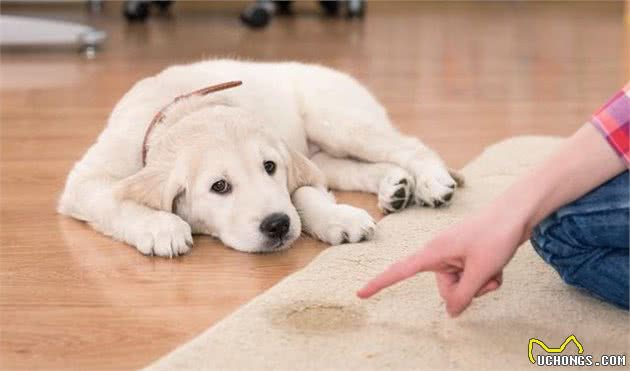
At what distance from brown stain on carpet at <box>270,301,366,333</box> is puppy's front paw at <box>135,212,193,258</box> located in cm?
34

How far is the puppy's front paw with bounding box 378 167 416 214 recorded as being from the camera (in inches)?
82.4

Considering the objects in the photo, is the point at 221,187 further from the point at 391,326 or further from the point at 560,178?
the point at 560,178

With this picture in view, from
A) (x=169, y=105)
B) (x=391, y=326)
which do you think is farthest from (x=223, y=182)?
(x=391, y=326)

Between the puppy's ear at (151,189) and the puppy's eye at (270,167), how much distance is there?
0.15 m

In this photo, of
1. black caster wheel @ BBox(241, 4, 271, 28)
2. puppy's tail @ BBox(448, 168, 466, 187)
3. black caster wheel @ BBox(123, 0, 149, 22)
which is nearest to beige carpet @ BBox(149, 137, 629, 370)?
puppy's tail @ BBox(448, 168, 466, 187)

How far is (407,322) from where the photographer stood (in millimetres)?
1546

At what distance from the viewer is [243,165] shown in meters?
1.91

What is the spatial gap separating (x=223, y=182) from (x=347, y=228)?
0.24 meters

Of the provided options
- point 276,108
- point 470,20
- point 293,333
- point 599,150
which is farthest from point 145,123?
Answer: point 470,20

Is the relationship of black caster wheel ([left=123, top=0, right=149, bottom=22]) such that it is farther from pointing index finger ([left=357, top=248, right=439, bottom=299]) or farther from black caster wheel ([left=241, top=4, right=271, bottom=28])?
pointing index finger ([left=357, top=248, right=439, bottom=299])

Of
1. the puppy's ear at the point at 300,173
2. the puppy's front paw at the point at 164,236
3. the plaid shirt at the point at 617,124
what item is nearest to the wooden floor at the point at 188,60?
the puppy's front paw at the point at 164,236

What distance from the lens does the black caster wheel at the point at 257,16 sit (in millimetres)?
4691

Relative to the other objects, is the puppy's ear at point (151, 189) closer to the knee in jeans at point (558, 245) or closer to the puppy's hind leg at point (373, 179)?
the puppy's hind leg at point (373, 179)

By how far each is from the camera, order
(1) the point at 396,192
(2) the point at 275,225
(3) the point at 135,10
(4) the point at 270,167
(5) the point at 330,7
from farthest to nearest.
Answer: (5) the point at 330,7
(3) the point at 135,10
(1) the point at 396,192
(4) the point at 270,167
(2) the point at 275,225
